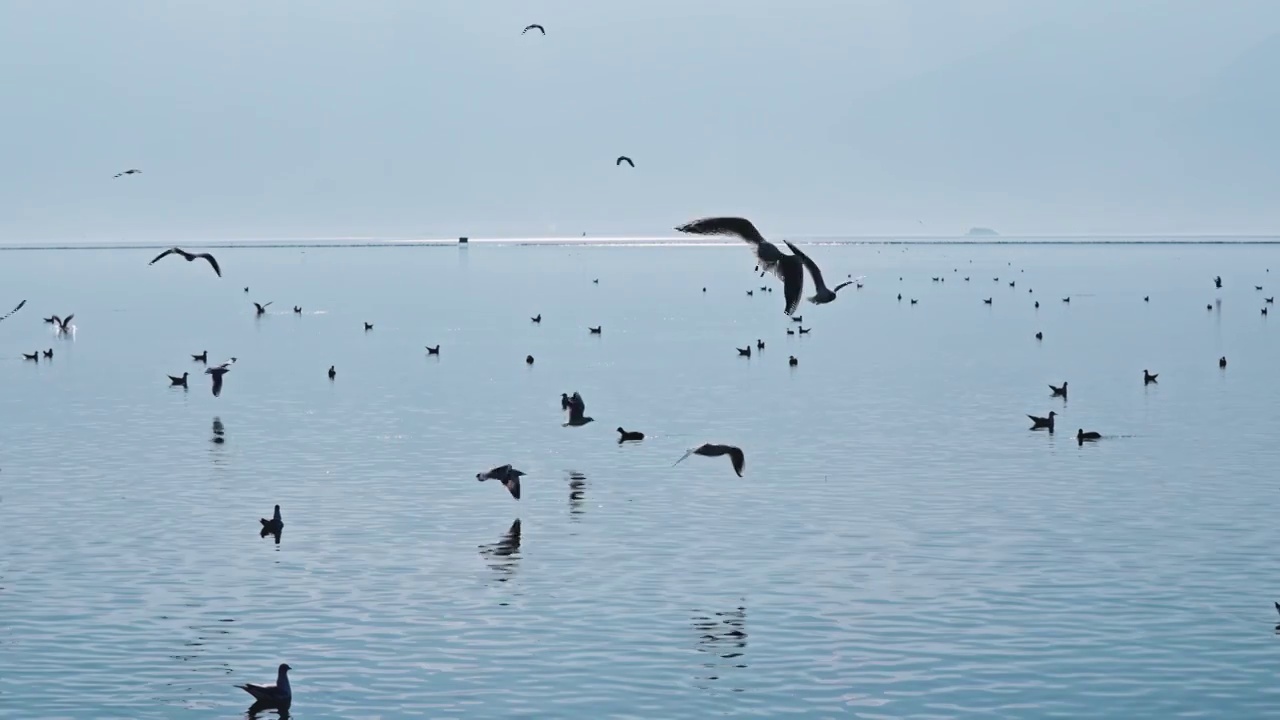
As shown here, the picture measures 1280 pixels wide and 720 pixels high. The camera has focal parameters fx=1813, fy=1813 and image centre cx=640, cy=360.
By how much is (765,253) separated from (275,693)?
11.3m

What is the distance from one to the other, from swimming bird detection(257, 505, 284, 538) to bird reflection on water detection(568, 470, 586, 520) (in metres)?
7.31

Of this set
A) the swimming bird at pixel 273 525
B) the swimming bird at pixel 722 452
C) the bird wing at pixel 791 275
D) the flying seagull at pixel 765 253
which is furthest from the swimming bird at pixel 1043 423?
the bird wing at pixel 791 275

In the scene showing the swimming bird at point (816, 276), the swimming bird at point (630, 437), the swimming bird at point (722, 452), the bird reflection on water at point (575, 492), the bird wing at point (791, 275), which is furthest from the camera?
the swimming bird at point (630, 437)

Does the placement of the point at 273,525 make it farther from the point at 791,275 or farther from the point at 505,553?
the point at 791,275

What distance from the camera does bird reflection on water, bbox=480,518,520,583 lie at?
3878cm

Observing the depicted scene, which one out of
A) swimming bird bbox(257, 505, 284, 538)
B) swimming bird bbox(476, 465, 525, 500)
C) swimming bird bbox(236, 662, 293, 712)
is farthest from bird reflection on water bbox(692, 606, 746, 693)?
swimming bird bbox(257, 505, 284, 538)

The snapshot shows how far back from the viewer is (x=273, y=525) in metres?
42.6

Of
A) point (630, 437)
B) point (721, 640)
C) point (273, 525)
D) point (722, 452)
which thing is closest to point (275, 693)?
point (721, 640)

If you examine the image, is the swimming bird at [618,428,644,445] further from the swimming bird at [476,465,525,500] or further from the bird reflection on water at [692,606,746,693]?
the bird reflection on water at [692,606,746,693]

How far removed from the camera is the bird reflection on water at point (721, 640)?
1224 inches

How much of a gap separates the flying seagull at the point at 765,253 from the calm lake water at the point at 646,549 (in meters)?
6.41

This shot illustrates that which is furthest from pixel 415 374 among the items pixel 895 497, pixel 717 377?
pixel 895 497

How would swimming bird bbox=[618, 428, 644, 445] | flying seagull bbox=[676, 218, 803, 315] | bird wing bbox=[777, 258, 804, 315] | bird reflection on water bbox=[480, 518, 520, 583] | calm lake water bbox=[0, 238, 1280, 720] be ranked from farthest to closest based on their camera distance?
1. swimming bird bbox=[618, 428, 644, 445]
2. bird reflection on water bbox=[480, 518, 520, 583]
3. bird wing bbox=[777, 258, 804, 315]
4. flying seagull bbox=[676, 218, 803, 315]
5. calm lake water bbox=[0, 238, 1280, 720]

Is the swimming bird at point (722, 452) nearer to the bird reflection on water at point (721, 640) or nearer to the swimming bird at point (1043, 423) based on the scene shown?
the bird reflection on water at point (721, 640)
